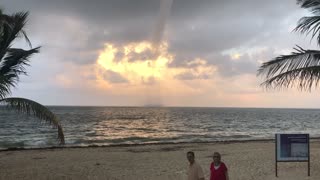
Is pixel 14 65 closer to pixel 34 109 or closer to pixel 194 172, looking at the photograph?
pixel 34 109

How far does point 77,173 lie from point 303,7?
9525 mm

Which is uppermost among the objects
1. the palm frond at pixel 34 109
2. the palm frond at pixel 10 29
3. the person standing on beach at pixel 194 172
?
the palm frond at pixel 10 29

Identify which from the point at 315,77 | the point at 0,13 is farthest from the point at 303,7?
the point at 0,13

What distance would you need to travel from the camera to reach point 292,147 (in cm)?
1283

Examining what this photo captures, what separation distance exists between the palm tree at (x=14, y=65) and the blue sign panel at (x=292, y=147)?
20.5ft

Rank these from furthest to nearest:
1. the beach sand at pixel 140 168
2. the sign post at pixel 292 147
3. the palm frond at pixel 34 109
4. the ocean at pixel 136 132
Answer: the ocean at pixel 136 132 → the beach sand at pixel 140 168 → the sign post at pixel 292 147 → the palm frond at pixel 34 109

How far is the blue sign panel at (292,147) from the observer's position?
12734 mm

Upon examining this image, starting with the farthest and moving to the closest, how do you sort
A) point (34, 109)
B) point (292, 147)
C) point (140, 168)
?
point (140, 168), point (292, 147), point (34, 109)

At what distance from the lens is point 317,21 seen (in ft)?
37.9

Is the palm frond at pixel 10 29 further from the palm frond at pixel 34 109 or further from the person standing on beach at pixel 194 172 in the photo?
the person standing on beach at pixel 194 172

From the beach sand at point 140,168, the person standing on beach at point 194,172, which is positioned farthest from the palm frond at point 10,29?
the person standing on beach at point 194,172

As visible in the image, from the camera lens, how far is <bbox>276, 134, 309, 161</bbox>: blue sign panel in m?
12.7

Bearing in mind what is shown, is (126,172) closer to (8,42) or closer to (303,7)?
(8,42)

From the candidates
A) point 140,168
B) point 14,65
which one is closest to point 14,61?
point 14,65
